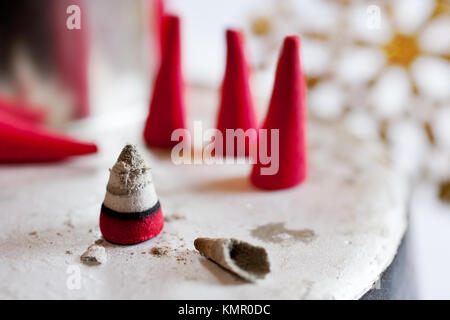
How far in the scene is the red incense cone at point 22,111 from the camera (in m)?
1.07

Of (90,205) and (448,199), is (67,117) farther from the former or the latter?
(448,199)

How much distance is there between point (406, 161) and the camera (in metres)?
1.39

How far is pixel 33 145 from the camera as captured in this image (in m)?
0.97

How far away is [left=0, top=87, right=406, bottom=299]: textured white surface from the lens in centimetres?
69

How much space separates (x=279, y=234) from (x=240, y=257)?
105mm

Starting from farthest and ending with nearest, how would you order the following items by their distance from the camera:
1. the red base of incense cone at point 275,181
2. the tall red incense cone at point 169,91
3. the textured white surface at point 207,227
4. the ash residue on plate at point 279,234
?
the tall red incense cone at point 169,91 < the red base of incense cone at point 275,181 < the ash residue on plate at point 279,234 < the textured white surface at point 207,227

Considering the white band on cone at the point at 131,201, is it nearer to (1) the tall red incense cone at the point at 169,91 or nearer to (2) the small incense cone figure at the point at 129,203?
(2) the small incense cone figure at the point at 129,203

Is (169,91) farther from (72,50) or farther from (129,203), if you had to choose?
(129,203)

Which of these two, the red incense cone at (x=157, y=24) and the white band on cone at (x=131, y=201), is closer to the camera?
the white band on cone at (x=131, y=201)

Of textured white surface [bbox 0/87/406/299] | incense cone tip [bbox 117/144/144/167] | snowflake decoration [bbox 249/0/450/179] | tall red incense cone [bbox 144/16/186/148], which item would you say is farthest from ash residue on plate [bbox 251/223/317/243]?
snowflake decoration [bbox 249/0/450/179]

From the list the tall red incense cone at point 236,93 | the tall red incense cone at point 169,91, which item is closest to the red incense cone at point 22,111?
the tall red incense cone at point 169,91

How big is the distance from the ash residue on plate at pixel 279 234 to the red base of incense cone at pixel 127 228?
0.15 metres

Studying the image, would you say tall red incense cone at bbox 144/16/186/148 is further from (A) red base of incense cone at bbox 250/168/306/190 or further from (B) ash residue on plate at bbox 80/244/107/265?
(B) ash residue on plate at bbox 80/244/107/265
